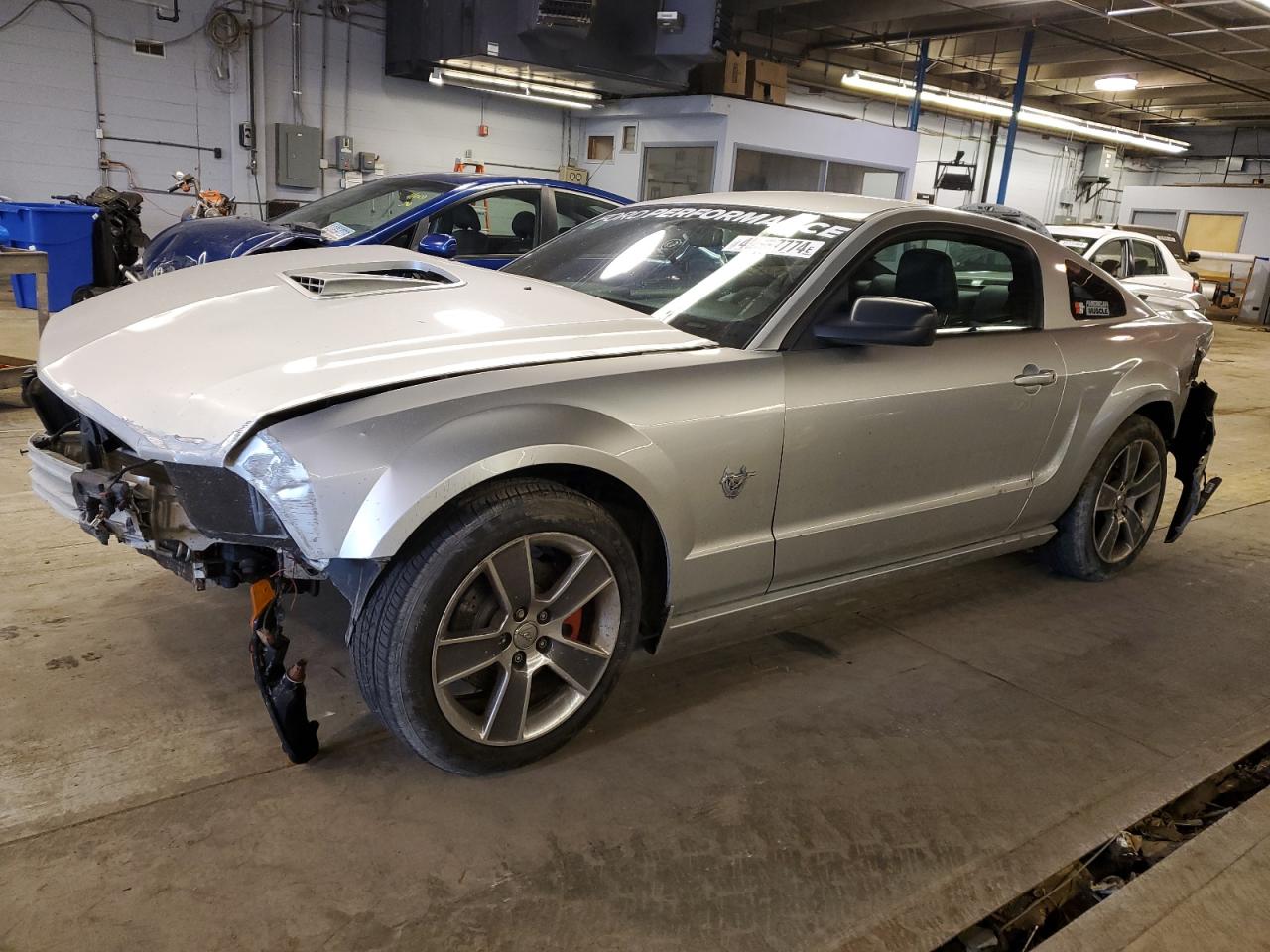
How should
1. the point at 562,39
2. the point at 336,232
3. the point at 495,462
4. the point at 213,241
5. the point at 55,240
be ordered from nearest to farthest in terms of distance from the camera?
1. the point at 495,462
2. the point at 213,241
3. the point at 336,232
4. the point at 55,240
5. the point at 562,39

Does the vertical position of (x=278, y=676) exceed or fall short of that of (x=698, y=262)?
it falls short

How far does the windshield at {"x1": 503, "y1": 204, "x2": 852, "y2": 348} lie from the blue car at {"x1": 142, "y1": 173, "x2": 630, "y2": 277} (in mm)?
2568

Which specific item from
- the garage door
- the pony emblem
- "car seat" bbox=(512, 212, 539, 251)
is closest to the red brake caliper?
the pony emblem

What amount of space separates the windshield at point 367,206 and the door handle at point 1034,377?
14.4 feet

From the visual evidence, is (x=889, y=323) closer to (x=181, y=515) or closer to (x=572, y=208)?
(x=181, y=515)

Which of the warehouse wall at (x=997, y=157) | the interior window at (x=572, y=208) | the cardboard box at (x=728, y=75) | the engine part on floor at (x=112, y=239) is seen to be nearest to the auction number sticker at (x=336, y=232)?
the interior window at (x=572, y=208)

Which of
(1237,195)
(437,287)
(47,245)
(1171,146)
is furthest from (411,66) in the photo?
(1237,195)

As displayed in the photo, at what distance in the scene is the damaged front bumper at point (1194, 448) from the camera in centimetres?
423

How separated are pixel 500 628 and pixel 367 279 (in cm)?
109

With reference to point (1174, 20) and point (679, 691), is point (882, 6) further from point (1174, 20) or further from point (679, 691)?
point (679, 691)

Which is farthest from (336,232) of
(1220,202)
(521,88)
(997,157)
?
(1220,202)

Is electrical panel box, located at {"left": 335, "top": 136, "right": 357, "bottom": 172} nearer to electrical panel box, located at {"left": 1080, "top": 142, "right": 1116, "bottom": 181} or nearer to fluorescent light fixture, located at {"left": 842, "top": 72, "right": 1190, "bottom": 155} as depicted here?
fluorescent light fixture, located at {"left": 842, "top": 72, "right": 1190, "bottom": 155}

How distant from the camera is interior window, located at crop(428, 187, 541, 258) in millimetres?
6438

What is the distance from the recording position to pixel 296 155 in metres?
12.1
